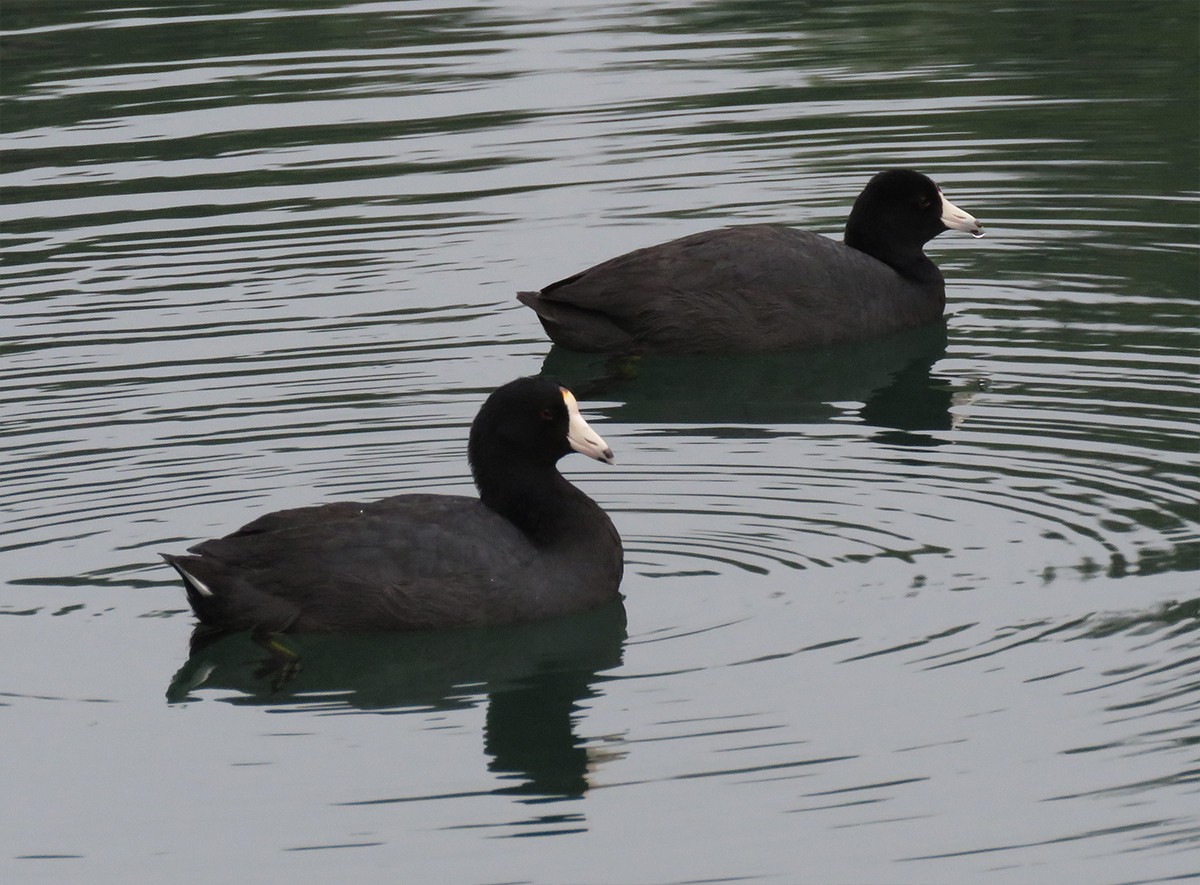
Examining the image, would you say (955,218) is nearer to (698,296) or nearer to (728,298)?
(728,298)

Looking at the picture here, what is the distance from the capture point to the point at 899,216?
43.4ft

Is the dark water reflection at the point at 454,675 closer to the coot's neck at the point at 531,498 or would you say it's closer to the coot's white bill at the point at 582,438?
the coot's neck at the point at 531,498

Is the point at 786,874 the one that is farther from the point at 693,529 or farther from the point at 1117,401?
the point at 1117,401

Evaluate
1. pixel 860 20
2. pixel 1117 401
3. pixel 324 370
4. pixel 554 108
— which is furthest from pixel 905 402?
pixel 860 20

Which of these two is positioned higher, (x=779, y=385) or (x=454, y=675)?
(x=454, y=675)

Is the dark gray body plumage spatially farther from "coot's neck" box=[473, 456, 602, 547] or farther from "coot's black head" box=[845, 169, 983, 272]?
"coot's neck" box=[473, 456, 602, 547]

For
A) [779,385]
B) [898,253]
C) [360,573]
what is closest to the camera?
[360,573]

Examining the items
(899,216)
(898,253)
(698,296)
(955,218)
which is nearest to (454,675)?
(698,296)

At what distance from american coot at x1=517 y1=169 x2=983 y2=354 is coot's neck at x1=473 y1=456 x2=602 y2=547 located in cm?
359

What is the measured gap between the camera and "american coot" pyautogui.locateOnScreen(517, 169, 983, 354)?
40.2ft

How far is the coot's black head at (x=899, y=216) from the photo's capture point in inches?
518

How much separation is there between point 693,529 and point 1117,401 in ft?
8.59

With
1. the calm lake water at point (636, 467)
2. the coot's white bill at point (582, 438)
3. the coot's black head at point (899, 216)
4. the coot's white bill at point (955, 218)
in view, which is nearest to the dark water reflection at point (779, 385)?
the calm lake water at point (636, 467)

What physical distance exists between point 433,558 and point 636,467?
84.1 inches
